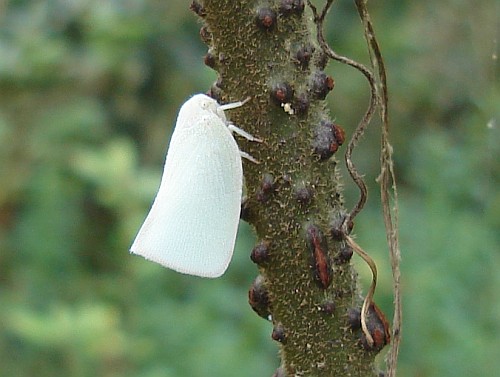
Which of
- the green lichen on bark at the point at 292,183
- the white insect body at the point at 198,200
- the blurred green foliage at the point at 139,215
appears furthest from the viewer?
the blurred green foliage at the point at 139,215

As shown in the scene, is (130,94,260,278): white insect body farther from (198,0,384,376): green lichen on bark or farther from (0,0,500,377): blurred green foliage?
(0,0,500,377): blurred green foliage

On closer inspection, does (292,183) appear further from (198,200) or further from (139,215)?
(139,215)

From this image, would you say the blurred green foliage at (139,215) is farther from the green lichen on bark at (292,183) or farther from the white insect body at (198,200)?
the green lichen on bark at (292,183)

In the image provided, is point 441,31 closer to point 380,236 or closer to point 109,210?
point 380,236

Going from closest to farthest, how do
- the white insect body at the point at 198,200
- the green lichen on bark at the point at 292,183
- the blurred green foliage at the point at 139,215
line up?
the green lichen on bark at the point at 292,183, the white insect body at the point at 198,200, the blurred green foliage at the point at 139,215

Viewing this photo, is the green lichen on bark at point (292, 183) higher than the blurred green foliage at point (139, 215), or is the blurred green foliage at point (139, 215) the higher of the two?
the blurred green foliage at point (139, 215)

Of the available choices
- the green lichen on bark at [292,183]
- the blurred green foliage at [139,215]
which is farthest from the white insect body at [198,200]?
the blurred green foliage at [139,215]

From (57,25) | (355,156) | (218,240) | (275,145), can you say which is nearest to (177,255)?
(218,240)

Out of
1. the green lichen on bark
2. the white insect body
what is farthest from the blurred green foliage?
the green lichen on bark
